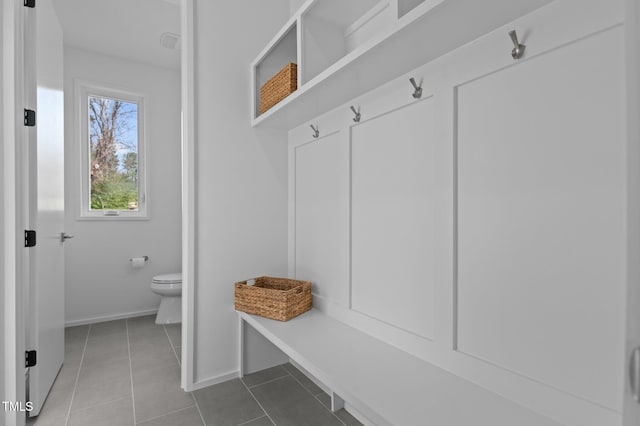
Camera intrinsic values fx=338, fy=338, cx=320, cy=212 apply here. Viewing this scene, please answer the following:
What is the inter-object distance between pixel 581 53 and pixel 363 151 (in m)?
0.89

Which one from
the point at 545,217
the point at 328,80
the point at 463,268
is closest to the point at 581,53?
the point at 545,217

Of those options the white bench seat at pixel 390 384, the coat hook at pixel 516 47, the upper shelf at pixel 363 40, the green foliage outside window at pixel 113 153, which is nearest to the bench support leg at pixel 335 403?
the white bench seat at pixel 390 384

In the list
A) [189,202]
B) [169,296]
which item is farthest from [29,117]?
[169,296]

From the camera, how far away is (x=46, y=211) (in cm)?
186

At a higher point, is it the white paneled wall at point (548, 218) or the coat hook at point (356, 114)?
the coat hook at point (356, 114)

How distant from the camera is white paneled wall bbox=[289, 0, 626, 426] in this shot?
81 cm

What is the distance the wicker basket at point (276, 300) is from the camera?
1740 millimetres

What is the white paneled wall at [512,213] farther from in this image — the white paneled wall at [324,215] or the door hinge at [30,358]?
the door hinge at [30,358]

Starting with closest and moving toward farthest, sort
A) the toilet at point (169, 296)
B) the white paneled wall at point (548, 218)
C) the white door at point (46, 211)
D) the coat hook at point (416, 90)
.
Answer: the white paneled wall at point (548, 218), the coat hook at point (416, 90), the white door at point (46, 211), the toilet at point (169, 296)

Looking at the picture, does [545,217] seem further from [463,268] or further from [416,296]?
[416,296]

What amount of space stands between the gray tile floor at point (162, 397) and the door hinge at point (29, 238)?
33.8 inches

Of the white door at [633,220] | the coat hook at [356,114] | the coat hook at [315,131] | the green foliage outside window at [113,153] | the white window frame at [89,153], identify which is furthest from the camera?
the green foliage outside window at [113,153]

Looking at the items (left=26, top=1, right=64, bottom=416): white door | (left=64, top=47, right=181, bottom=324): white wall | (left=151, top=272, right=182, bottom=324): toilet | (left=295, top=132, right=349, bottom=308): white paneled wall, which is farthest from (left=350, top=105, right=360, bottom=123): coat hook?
(left=64, top=47, right=181, bottom=324): white wall

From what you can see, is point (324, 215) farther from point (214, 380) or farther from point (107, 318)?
point (107, 318)
